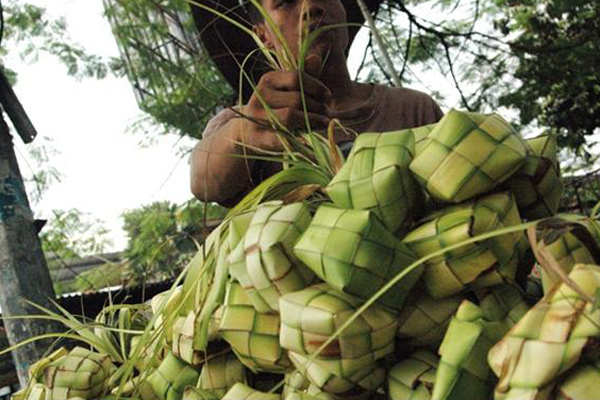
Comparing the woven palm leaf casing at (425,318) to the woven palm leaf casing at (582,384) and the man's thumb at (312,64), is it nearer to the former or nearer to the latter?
the woven palm leaf casing at (582,384)

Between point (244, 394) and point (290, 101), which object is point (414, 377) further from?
point (290, 101)

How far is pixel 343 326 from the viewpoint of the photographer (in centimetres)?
49

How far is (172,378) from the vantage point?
687 mm

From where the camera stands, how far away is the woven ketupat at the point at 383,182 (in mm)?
549

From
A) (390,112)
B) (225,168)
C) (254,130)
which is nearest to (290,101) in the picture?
(254,130)

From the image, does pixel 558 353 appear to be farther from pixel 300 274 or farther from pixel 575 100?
pixel 575 100

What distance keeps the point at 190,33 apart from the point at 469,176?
4.86 metres

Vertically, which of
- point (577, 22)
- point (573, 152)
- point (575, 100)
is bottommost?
point (573, 152)

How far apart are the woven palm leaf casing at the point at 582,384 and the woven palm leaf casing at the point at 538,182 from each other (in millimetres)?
180

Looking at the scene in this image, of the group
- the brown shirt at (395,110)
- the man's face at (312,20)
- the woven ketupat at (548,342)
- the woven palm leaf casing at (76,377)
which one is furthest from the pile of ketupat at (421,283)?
the brown shirt at (395,110)

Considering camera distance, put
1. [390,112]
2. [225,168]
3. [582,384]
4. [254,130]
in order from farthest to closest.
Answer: [390,112], [225,168], [254,130], [582,384]

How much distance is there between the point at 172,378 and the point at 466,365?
1.07 feet

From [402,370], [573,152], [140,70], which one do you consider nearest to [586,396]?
[402,370]

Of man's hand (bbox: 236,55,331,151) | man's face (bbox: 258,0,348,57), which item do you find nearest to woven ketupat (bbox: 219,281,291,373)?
man's hand (bbox: 236,55,331,151)
